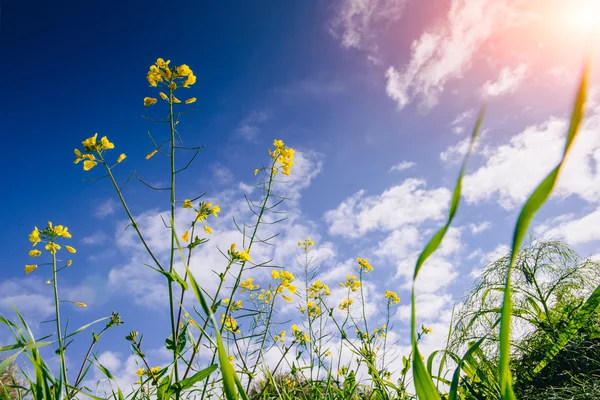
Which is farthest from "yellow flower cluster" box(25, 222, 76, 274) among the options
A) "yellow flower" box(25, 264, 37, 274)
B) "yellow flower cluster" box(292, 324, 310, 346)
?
"yellow flower cluster" box(292, 324, 310, 346)

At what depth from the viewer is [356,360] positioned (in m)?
3.27

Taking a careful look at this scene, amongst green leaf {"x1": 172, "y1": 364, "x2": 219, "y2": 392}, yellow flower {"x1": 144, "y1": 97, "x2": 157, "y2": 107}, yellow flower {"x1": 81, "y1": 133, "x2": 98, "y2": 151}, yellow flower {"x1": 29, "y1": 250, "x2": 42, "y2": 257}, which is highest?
yellow flower {"x1": 144, "y1": 97, "x2": 157, "y2": 107}

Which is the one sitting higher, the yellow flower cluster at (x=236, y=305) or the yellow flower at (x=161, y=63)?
the yellow flower at (x=161, y=63)

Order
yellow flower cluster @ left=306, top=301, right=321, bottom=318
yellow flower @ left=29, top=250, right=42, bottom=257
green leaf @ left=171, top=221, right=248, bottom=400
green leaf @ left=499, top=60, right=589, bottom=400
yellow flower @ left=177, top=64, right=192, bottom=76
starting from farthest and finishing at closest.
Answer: yellow flower cluster @ left=306, top=301, right=321, bottom=318 < yellow flower @ left=29, top=250, right=42, bottom=257 < yellow flower @ left=177, top=64, right=192, bottom=76 < green leaf @ left=171, top=221, right=248, bottom=400 < green leaf @ left=499, top=60, right=589, bottom=400

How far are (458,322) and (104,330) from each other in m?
3.68

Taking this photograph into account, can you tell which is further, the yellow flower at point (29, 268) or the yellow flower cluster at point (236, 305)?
the yellow flower cluster at point (236, 305)

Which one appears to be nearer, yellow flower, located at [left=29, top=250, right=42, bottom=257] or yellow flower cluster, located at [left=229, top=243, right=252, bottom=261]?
yellow flower cluster, located at [left=229, top=243, right=252, bottom=261]

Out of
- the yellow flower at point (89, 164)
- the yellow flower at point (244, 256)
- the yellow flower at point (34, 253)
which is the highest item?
the yellow flower at point (89, 164)

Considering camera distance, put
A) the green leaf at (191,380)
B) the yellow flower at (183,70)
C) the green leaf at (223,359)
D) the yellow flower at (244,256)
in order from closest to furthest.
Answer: the green leaf at (223,359) → the green leaf at (191,380) → the yellow flower at (244,256) → the yellow flower at (183,70)

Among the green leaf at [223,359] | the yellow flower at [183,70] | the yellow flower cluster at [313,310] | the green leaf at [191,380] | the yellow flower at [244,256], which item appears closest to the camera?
the green leaf at [223,359]

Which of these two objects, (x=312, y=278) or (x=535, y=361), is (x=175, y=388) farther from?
(x=312, y=278)

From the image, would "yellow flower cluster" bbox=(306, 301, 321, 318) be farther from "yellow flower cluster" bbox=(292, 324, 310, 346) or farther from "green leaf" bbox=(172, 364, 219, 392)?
"green leaf" bbox=(172, 364, 219, 392)

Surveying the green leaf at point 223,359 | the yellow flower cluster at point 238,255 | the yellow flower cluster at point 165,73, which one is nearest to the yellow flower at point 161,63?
the yellow flower cluster at point 165,73

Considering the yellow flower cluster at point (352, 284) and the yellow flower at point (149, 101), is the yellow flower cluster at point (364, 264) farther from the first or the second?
the yellow flower at point (149, 101)
